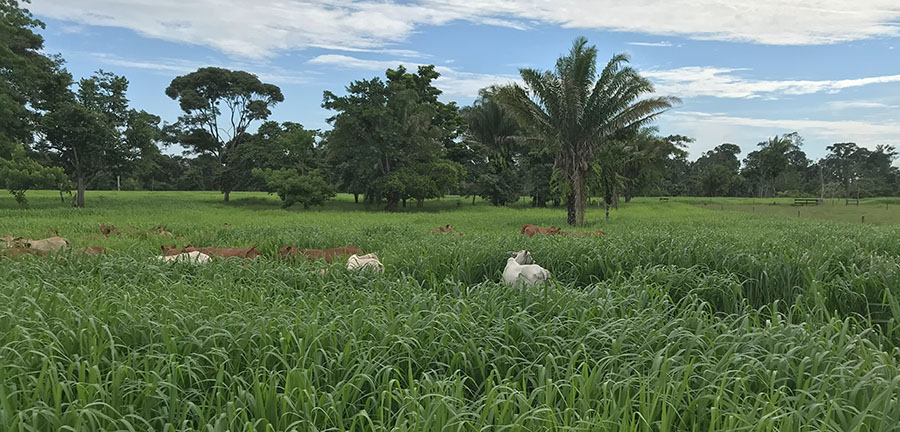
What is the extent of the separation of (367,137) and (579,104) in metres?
14.8

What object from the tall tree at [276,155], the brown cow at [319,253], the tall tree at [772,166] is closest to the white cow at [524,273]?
the brown cow at [319,253]

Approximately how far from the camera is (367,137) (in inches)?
1151

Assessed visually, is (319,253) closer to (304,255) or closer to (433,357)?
→ (304,255)

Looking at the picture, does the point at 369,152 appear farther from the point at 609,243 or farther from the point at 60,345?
the point at 60,345

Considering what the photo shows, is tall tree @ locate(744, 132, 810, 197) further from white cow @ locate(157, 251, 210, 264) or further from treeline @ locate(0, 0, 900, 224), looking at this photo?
white cow @ locate(157, 251, 210, 264)

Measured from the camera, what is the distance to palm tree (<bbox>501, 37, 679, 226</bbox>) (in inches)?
687

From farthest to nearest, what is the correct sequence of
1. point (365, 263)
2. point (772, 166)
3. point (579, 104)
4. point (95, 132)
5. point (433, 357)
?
point (772, 166) → point (95, 132) → point (579, 104) → point (365, 263) → point (433, 357)

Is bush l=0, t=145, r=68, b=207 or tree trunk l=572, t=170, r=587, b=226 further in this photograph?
bush l=0, t=145, r=68, b=207

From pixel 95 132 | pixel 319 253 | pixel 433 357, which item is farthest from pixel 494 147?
pixel 433 357

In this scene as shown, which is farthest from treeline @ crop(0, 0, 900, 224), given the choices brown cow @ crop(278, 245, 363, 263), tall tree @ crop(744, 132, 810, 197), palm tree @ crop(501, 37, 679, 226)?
tall tree @ crop(744, 132, 810, 197)

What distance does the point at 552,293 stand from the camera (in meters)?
4.56

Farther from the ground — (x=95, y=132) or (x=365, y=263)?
(x=95, y=132)

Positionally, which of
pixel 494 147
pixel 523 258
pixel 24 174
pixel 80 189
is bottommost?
pixel 523 258

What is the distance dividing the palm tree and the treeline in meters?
0.04
